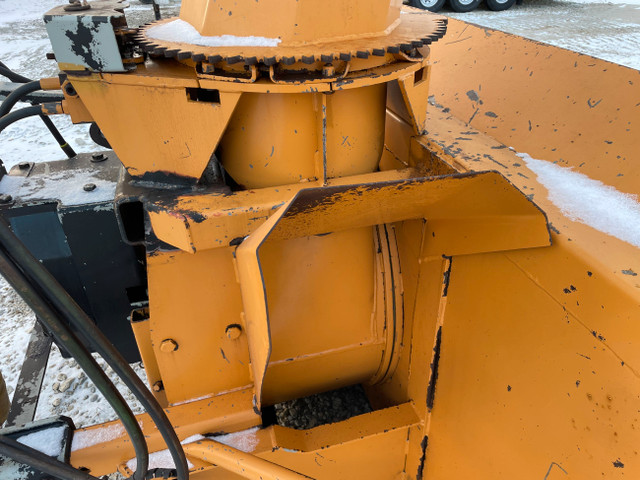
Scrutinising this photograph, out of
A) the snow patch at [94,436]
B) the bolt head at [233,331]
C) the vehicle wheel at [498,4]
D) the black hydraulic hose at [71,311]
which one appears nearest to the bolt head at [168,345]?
the bolt head at [233,331]

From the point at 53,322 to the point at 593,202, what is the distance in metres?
1.11

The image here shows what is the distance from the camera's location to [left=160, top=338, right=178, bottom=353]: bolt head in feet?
4.20

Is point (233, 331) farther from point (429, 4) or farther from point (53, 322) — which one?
point (429, 4)

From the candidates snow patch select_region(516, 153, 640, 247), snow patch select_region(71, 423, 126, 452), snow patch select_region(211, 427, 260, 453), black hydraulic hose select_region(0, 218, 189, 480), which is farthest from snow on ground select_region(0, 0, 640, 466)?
snow patch select_region(516, 153, 640, 247)

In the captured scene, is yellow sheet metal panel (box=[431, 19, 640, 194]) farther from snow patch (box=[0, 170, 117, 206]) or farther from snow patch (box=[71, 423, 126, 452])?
snow patch (box=[71, 423, 126, 452])

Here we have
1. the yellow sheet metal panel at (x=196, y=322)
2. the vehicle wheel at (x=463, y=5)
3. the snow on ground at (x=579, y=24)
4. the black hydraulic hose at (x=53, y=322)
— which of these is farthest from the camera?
the vehicle wheel at (x=463, y=5)

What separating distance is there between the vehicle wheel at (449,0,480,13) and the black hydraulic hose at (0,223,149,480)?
30.7 feet

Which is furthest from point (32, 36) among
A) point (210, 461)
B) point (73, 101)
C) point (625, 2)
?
point (625, 2)

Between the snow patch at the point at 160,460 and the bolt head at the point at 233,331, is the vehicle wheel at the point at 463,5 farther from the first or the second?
the snow patch at the point at 160,460

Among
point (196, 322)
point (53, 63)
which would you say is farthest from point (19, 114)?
point (53, 63)

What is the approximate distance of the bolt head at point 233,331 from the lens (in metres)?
1.33

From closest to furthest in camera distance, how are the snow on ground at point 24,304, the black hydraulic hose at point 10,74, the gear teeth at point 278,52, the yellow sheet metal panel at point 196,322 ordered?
the gear teeth at point 278,52
the yellow sheet metal panel at point 196,322
the black hydraulic hose at point 10,74
the snow on ground at point 24,304

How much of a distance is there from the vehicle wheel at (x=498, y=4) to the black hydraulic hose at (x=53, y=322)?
9665 mm

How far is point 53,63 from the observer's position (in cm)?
600
